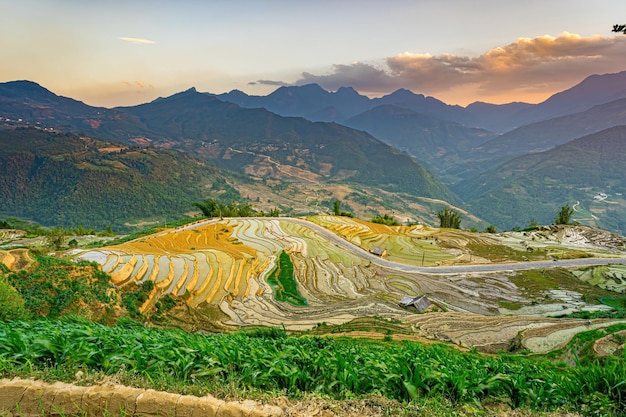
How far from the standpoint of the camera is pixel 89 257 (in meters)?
24.4

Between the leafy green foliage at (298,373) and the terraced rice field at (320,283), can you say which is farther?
the terraced rice field at (320,283)

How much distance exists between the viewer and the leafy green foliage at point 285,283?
2880 cm

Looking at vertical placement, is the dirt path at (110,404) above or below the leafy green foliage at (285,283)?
above

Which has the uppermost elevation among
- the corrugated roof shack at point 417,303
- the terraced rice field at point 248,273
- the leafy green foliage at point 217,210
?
the leafy green foliage at point 217,210

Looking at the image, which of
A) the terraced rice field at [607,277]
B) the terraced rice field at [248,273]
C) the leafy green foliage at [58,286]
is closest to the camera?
the leafy green foliage at [58,286]

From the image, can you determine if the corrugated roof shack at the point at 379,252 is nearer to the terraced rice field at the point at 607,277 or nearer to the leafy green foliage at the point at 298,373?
the terraced rice field at the point at 607,277

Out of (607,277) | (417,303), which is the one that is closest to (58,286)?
(417,303)

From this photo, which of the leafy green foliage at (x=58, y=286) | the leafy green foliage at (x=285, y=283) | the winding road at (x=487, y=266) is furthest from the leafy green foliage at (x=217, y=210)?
the leafy green foliage at (x=58, y=286)

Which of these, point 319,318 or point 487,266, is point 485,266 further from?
point 319,318

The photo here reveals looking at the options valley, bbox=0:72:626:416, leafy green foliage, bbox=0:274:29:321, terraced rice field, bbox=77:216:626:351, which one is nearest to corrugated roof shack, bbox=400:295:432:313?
valley, bbox=0:72:626:416

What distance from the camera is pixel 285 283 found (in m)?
32.0

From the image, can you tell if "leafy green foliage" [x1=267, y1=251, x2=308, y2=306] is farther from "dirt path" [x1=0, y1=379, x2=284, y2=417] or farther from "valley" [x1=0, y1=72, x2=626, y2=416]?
"dirt path" [x1=0, y1=379, x2=284, y2=417]

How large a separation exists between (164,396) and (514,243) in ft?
208

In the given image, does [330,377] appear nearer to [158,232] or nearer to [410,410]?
[410,410]
